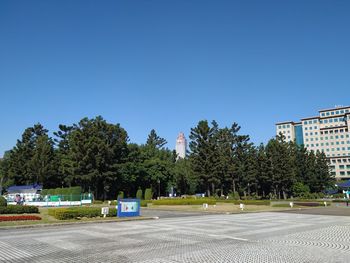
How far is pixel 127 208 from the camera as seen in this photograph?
26344 mm

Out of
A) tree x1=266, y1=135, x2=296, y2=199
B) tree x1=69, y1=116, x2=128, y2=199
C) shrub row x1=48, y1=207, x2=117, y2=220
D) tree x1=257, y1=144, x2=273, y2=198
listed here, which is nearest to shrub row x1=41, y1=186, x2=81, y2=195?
tree x1=69, y1=116, x2=128, y2=199

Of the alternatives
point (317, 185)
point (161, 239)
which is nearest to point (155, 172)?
point (317, 185)

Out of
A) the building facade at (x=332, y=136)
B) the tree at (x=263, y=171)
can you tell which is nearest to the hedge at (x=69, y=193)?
the tree at (x=263, y=171)

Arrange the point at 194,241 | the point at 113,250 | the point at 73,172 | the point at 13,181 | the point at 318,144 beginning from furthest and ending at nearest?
the point at 318,144 < the point at 13,181 < the point at 73,172 < the point at 194,241 < the point at 113,250

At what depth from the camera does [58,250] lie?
37.6ft

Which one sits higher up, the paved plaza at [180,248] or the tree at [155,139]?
the tree at [155,139]

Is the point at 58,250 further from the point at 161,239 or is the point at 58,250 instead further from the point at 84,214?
the point at 84,214

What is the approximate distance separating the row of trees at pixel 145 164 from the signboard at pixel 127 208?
3815cm

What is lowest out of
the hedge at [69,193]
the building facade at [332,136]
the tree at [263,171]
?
the hedge at [69,193]

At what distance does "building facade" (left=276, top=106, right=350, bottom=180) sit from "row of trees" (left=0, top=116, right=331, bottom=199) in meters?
66.8

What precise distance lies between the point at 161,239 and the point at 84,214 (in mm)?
12441

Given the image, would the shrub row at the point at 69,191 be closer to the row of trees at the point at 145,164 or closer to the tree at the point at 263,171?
the row of trees at the point at 145,164

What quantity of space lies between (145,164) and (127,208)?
56455 millimetres

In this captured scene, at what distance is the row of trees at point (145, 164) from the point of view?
216 ft
